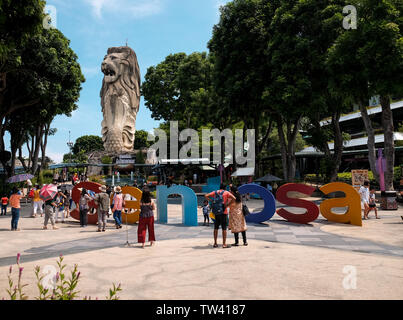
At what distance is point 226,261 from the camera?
7.14m

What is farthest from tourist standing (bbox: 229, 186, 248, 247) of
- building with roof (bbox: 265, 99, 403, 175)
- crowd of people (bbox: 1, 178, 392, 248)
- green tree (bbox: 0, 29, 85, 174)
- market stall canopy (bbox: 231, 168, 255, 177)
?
building with roof (bbox: 265, 99, 403, 175)

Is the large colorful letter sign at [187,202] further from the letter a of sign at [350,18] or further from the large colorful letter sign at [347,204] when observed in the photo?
the letter a of sign at [350,18]

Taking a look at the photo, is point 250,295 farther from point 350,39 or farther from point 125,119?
point 125,119

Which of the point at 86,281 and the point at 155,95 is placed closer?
the point at 86,281

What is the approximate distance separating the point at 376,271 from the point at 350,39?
48.2 feet

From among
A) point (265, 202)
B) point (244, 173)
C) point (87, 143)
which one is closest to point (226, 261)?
point (265, 202)

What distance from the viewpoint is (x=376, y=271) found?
6215mm

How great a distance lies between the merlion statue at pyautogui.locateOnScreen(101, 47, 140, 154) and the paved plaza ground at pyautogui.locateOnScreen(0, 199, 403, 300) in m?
36.2

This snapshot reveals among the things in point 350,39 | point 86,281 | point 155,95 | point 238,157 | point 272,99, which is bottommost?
point 86,281

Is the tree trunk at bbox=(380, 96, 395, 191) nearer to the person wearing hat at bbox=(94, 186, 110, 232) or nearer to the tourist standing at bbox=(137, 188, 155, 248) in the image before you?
the tourist standing at bbox=(137, 188, 155, 248)

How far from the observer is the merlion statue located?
4741 cm

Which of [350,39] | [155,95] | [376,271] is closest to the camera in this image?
[376,271]

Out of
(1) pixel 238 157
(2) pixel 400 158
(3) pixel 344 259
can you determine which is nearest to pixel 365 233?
(3) pixel 344 259

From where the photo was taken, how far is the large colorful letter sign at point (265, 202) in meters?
13.0
